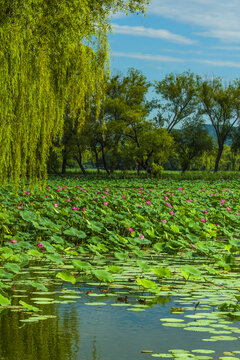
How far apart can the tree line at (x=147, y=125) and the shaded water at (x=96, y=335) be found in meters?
25.6

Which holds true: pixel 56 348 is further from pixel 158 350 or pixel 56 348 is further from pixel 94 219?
pixel 94 219

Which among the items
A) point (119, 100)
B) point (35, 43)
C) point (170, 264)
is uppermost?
point (119, 100)

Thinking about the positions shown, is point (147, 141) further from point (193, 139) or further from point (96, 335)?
point (96, 335)

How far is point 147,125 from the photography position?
1561 inches

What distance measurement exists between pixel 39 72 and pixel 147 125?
31.9 m

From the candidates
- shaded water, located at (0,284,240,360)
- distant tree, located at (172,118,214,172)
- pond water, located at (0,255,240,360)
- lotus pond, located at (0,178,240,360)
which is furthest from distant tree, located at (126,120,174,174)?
shaded water, located at (0,284,240,360)

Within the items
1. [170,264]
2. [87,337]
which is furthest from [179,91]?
[87,337]

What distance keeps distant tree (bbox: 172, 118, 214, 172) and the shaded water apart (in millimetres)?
47537

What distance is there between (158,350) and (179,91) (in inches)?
1680

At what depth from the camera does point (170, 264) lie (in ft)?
23.1

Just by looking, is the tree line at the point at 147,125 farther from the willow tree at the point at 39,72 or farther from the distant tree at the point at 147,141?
the willow tree at the point at 39,72

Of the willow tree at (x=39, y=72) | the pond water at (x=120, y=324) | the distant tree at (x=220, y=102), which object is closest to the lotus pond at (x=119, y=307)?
the pond water at (x=120, y=324)

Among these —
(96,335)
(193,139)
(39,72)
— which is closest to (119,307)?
(96,335)

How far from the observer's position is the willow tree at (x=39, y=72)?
773 centimetres
